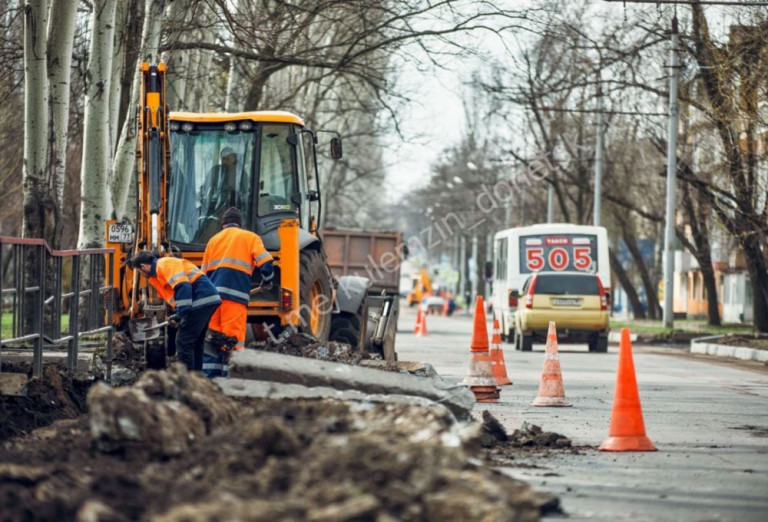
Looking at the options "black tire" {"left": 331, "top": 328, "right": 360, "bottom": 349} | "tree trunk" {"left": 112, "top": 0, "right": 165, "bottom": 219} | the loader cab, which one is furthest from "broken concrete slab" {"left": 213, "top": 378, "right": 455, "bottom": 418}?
"tree trunk" {"left": 112, "top": 0, "right": 165, "bottom": 219}

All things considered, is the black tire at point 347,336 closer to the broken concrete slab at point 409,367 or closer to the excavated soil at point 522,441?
the broken concrete slab at point 409,367

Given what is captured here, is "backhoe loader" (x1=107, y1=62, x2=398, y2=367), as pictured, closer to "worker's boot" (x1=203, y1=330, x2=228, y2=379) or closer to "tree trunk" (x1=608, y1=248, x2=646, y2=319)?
"worker's boot" (x1=203, y1=330, x2=228, y2=379)

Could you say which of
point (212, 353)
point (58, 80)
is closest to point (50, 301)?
point (212, 353)

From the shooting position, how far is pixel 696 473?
29.4 feet

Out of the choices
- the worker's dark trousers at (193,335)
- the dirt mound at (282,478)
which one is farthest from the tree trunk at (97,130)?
the dirt mound at (282,478)

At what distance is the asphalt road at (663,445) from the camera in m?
7.64

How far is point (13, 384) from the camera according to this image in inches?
435

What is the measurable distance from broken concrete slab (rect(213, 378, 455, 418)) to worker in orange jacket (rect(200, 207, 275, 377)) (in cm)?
310

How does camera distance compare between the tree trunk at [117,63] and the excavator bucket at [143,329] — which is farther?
the tree trunk at [117,63]

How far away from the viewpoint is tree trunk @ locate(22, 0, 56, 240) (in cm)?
1694

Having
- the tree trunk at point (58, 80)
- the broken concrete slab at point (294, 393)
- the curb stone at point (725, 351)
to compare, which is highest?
the tree trunk at point (58, 80)

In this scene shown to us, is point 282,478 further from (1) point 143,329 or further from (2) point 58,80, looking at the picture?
(2) point 58,80

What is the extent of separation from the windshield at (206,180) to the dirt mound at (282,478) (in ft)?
23.1

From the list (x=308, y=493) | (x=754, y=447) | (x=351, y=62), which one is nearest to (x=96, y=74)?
(x=351, y=62)
